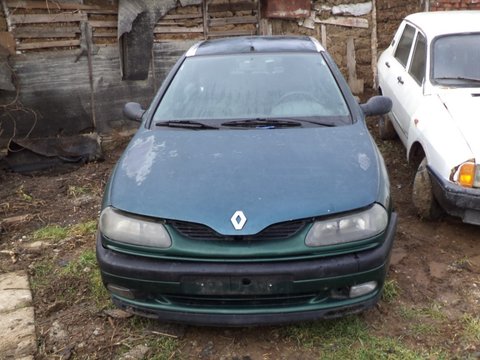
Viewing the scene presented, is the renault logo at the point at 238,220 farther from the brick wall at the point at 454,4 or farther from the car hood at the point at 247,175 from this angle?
the brick wall at the point at 454,4

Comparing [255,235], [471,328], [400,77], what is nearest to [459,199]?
[471,328]

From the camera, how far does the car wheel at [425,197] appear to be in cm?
412

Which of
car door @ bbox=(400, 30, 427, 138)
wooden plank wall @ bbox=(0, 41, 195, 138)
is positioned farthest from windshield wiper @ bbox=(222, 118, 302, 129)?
wooden plank wall @ bbox=(0, 41, 195, 138)

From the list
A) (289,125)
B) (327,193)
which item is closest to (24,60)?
(289,125)

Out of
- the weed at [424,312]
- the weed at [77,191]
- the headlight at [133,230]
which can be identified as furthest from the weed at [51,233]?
the weed at [424,312]

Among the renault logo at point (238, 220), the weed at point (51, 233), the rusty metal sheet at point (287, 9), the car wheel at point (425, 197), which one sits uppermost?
the rusty metal sheet at point (287, 9)

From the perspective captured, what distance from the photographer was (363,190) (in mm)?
2771

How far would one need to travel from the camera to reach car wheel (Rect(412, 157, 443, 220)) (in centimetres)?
412

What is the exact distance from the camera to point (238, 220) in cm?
258

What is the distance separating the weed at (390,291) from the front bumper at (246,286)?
0.58 meters

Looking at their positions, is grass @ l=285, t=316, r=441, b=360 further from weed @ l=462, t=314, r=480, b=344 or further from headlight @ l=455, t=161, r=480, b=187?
headlight @ l=455, t=161, r=480, b=187

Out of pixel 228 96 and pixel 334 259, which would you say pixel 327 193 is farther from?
pixel 228 96

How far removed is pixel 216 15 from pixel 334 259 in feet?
19.6

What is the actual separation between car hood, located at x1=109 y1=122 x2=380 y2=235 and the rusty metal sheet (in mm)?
5061
